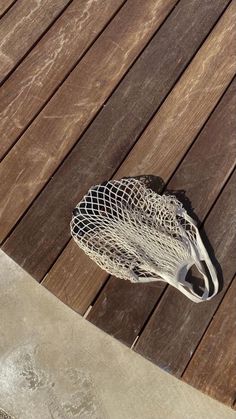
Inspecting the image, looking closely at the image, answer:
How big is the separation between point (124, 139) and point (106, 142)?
0.10 metres

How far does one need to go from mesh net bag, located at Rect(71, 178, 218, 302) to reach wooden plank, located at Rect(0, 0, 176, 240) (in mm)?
312

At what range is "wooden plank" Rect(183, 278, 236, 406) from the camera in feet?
7.32

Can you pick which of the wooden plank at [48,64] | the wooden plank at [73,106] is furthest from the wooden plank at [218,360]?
the wooden plank at [48,64]

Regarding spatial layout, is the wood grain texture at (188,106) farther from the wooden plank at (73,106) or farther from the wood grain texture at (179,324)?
the wood grain texture at (179,324)

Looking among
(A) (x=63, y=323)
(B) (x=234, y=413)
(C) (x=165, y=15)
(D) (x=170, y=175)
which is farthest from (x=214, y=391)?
(C) (x=165, y=15)

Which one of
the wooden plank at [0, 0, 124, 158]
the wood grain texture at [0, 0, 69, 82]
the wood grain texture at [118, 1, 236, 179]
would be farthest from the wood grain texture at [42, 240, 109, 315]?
the wood grain texture at [0, 0, 69, 82]

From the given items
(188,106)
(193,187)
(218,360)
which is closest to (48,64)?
(188,106)

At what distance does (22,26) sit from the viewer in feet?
9.95

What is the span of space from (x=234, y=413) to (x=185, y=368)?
276mm

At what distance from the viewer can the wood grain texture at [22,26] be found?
2.95 m

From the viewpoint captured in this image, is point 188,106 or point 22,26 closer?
point 188,106

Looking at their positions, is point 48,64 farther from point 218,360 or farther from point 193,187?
point 218,360

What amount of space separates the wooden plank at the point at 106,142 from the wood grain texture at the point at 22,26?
0.60 metres

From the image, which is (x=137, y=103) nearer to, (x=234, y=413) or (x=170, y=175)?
(x=170, y=175)
